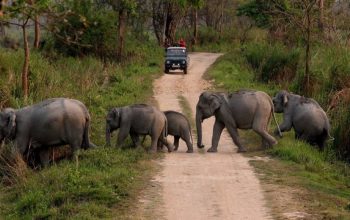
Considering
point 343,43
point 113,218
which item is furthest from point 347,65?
point 113,218

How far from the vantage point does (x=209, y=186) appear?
11.3m

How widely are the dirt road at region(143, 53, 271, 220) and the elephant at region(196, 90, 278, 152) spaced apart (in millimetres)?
452

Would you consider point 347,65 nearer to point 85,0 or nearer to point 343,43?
point 343,43

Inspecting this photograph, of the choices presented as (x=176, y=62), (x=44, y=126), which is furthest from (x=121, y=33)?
(x=44, y=126)

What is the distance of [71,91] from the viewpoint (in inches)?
796

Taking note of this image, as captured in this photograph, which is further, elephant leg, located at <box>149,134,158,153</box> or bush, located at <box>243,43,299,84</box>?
bush, located at <box>243,43,299,84</box>

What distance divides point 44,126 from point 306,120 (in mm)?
5987

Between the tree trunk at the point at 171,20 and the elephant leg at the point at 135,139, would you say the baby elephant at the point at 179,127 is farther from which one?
the tree trunk at the point at 171,20

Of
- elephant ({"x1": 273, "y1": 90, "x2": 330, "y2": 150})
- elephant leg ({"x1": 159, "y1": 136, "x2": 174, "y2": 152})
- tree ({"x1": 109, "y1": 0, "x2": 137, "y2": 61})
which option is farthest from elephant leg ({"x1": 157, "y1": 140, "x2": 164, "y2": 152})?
tree ({"x1": 109, "y1": 0, "x2": 137, "y2": 61})

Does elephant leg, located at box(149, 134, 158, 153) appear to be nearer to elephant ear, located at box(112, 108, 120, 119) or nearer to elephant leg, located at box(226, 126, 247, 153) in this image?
elephant ear, located at box(112, 108, 120, 119)

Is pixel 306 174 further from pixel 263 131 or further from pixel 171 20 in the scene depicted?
pixel 171 20

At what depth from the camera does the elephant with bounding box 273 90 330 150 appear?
15922 mm

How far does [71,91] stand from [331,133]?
7496 millimetres

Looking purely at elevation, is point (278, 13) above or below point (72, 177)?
above
